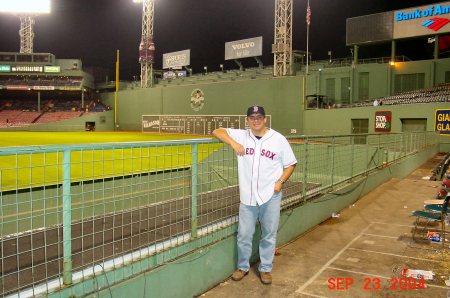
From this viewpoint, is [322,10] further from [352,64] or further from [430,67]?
[430,67]

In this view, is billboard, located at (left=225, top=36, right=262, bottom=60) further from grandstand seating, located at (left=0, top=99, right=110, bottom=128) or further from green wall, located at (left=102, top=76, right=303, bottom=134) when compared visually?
grandstand seating, located at (left=0, top=99, right=110, bottom=128)

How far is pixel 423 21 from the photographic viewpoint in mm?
30469

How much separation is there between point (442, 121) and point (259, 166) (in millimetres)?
24505

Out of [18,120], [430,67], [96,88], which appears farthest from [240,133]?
[96,88]

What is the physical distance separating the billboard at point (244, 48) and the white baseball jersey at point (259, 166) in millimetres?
43775

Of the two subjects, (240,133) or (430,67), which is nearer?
(240,133)

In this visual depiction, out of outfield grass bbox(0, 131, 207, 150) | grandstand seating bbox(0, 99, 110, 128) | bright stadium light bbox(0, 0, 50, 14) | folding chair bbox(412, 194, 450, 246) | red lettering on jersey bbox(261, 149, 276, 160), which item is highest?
bright stadium light bbox(0, 0, 50, 14)

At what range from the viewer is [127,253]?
3.59 metres

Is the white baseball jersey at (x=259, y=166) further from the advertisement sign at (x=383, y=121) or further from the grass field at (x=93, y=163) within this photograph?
the advertisement sign at (x=383, y=121)

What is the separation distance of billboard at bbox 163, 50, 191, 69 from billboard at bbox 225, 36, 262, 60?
28.0 feet

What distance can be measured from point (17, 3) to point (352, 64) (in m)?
35.0

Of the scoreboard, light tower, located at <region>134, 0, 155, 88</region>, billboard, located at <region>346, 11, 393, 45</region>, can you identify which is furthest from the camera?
light tower, located at <region>134, 0, 155, 88</region>

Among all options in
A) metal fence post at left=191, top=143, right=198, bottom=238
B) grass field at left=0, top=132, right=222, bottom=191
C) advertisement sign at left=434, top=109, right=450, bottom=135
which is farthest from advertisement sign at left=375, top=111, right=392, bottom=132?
metal fence post at left=191, top=143, right=198, bottom=238

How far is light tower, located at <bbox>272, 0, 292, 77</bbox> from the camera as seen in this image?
3571 centimetres
